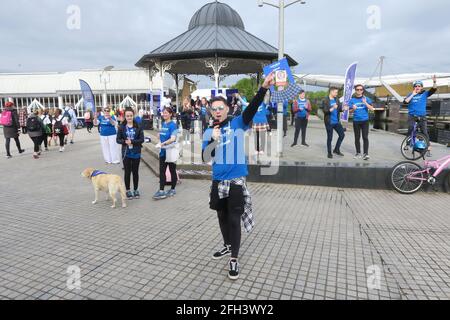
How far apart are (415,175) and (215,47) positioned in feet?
35.4

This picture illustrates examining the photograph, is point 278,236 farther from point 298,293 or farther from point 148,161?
point 148,161

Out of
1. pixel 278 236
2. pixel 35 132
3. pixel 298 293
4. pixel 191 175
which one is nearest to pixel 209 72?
pixel 35 132

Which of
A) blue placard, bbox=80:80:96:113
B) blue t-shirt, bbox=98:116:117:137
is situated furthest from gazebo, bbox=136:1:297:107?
blue t-shirt, bbox=98:116:117:137

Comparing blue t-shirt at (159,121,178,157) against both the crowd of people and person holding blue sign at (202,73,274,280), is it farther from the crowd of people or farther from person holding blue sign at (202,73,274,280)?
person holding blue sign at (202,73,274,280)

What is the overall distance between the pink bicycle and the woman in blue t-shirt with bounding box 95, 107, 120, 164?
24.8 ft

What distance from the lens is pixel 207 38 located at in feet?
52.8

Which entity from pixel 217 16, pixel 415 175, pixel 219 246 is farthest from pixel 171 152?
pixel 217 16

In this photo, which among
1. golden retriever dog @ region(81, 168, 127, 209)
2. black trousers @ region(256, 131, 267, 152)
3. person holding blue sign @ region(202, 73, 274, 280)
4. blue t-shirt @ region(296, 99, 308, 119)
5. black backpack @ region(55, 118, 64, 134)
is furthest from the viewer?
black backpack @ region(55, 118, 64, 134)

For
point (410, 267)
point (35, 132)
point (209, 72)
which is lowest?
point (410, 267)

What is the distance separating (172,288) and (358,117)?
263 inches

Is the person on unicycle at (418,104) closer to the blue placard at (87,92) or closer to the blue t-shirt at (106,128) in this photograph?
the blue t-shirt at (106,128)

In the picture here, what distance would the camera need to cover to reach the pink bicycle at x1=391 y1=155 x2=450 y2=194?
258 inches
